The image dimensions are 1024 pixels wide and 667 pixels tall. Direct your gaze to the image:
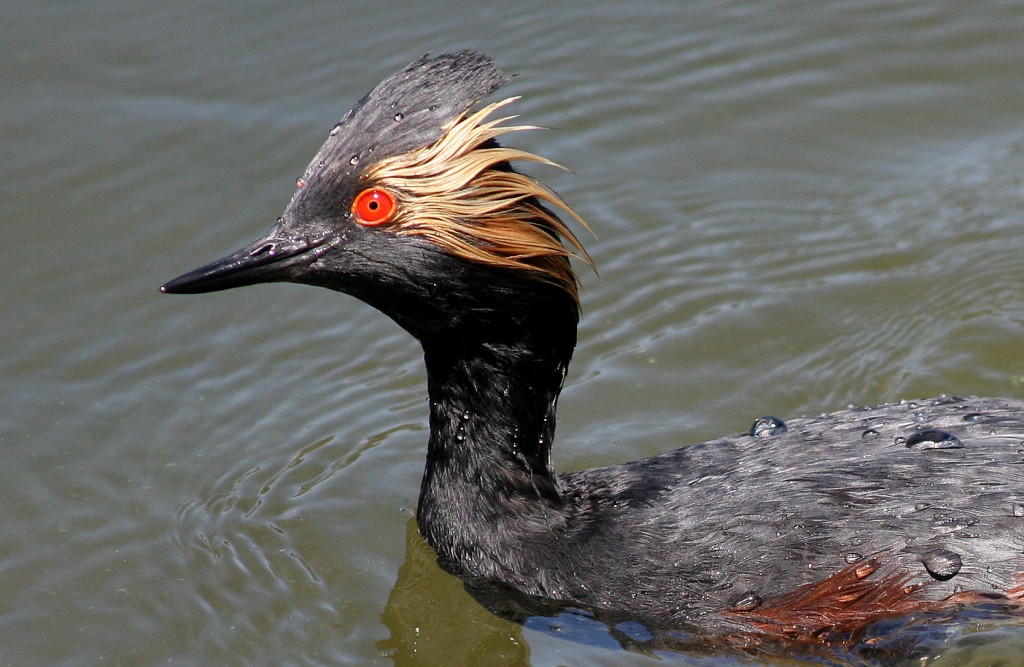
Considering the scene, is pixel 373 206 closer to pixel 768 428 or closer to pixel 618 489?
pixel 618 489

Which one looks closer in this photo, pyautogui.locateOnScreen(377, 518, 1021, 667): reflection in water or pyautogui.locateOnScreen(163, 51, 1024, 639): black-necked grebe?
pyautogui.locateOnScreen(163, 51, 1024, 639): black-necked grebe

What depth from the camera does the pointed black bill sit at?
283 inches

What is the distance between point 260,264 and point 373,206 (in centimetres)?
68

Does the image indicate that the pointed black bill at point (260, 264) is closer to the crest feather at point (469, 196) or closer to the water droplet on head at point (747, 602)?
the crest feather at point (469, 196)

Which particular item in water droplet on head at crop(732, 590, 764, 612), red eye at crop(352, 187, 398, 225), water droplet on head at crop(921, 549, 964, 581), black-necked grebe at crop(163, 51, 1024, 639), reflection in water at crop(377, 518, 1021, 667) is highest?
red eye at crop(352, 187, 398, 225)

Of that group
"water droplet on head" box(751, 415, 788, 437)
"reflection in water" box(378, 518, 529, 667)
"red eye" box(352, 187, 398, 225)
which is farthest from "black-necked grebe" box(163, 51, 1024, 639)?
"reflection in water" box(378, 518, 529, 667)

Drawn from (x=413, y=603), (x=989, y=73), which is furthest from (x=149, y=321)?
(x=989, y=73)

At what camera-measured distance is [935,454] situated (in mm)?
7207

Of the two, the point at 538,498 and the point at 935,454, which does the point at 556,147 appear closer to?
the point at 538,498

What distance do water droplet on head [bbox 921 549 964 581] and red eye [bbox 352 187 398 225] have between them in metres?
3.25

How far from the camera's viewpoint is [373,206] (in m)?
7.07

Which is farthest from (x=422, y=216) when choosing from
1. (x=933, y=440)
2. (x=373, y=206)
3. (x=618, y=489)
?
(x=933, y=440)

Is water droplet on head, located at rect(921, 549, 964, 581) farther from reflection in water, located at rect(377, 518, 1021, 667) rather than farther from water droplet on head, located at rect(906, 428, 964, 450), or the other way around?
water droplet on head, located at rect(906, 428, 964, 450)

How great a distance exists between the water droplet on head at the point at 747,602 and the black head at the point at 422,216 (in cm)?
190
